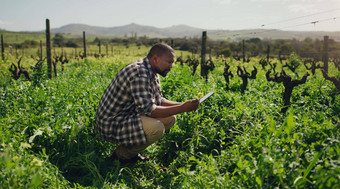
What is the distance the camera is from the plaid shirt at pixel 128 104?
3172mm

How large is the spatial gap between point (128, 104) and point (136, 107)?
180 mm

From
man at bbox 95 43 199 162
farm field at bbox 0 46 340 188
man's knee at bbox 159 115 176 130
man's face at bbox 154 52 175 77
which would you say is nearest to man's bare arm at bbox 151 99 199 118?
man at bbox 95 43 199 162

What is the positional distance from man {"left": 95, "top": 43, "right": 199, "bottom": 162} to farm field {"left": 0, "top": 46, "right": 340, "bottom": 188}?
1.13 ft

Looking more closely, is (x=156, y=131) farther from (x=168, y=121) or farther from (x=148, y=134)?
(x=168, y=121)

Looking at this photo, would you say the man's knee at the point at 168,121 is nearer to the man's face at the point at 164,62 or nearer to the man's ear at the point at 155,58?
the man's face at the point at 164,62

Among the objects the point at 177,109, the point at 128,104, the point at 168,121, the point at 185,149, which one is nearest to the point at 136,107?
the point at 128,104

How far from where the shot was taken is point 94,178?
10.5ft

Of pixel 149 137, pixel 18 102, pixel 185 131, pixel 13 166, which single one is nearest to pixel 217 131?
pixel 185 131

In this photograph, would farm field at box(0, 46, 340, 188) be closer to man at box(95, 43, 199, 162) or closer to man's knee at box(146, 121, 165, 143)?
man at box(95, 43, 199, 162)

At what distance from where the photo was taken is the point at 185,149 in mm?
3951

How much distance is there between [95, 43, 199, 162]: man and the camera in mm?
3192

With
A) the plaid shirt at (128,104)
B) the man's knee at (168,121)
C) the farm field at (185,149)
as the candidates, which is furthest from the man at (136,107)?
the farm field at (185,149)

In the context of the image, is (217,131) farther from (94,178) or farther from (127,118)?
(94,178)

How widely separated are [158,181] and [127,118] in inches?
37.1
